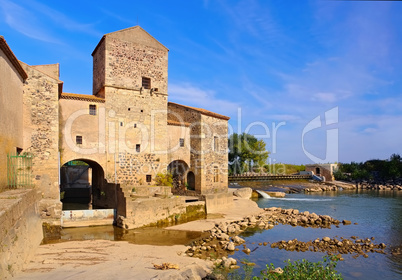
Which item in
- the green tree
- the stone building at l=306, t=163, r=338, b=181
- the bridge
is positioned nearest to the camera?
the bridge

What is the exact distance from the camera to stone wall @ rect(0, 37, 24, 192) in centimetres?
1077

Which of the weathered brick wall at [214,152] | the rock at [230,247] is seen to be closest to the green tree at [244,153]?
the weathered brick wall at [214,152]

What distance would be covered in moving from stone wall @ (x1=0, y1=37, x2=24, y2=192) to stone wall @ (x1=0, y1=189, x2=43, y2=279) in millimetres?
2022

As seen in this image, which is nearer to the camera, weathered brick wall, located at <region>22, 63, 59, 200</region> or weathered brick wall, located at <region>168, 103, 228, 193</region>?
weathered brick wall, located at <region>22, 63, 59, 200</region>

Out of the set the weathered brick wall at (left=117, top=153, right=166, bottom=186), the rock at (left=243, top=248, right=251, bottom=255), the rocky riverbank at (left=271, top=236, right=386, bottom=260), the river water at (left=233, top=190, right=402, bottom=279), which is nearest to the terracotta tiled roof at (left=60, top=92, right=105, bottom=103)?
the weathered brick wall at (left=117, top=153, right=166, bottom=186)

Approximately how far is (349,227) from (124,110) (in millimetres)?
16259

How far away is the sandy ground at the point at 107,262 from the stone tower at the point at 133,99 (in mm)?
6979

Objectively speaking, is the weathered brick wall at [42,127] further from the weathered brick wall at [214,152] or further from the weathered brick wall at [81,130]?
the weathered brick wall at [214,152]

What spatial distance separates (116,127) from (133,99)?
2322 mm

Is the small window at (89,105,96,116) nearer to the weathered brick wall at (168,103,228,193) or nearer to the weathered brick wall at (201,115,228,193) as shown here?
the weathered brick wall at (168,103,228,193)

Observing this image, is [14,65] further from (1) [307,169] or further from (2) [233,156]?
(1) [307,169]

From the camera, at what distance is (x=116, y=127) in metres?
18.5

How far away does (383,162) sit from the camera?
185 ft

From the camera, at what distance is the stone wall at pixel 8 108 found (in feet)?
35.3
